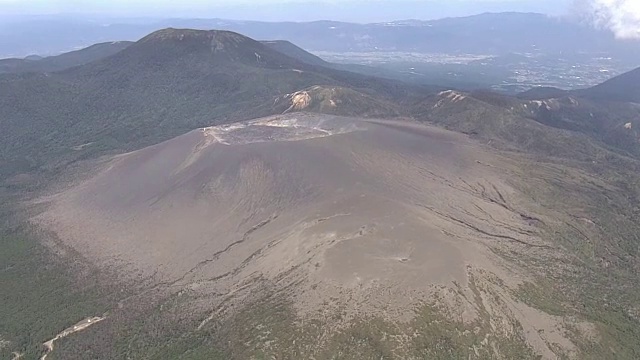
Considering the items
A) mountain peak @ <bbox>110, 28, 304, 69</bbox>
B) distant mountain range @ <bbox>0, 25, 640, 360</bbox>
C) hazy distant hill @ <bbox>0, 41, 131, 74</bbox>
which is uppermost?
mountain peak @ <bbox>110, 28, 304, 69</bbox>

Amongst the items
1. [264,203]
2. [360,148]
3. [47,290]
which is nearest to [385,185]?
[360,148]

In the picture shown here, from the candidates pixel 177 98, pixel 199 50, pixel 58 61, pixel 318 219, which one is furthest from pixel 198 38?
pixel 318 219

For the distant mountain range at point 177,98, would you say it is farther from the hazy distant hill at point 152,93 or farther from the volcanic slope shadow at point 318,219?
the volcanic slope shadow at point 318,219

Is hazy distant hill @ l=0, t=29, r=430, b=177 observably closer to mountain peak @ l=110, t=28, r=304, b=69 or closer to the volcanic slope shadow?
mountain peak @ l=110, t=28, r=304, b=69

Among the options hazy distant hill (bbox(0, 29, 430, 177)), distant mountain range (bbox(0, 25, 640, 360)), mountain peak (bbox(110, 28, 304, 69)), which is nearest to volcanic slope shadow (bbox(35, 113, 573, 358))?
distant mountain range (bbox(0, 25, 640, 360))

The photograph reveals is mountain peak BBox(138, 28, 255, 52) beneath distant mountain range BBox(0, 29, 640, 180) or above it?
above

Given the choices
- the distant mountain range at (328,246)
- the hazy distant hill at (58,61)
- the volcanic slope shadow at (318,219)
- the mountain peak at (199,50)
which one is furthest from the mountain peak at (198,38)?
the volcanic slope shadow at (318,219)

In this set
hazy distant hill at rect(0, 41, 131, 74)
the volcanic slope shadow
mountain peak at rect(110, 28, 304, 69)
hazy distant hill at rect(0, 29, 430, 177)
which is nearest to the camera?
the volcanic slope shadow

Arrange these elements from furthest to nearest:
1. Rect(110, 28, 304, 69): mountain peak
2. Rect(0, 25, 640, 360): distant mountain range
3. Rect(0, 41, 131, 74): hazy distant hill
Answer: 1. Rect(0, 41, 131, 74): hazy distant hill
2. Rect(110, 28, 304, 69): mountain peak
3. Rect(0, 25, 640, 360): distant mountain range

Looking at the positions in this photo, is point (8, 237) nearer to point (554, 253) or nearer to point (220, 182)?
point (220, 182)
